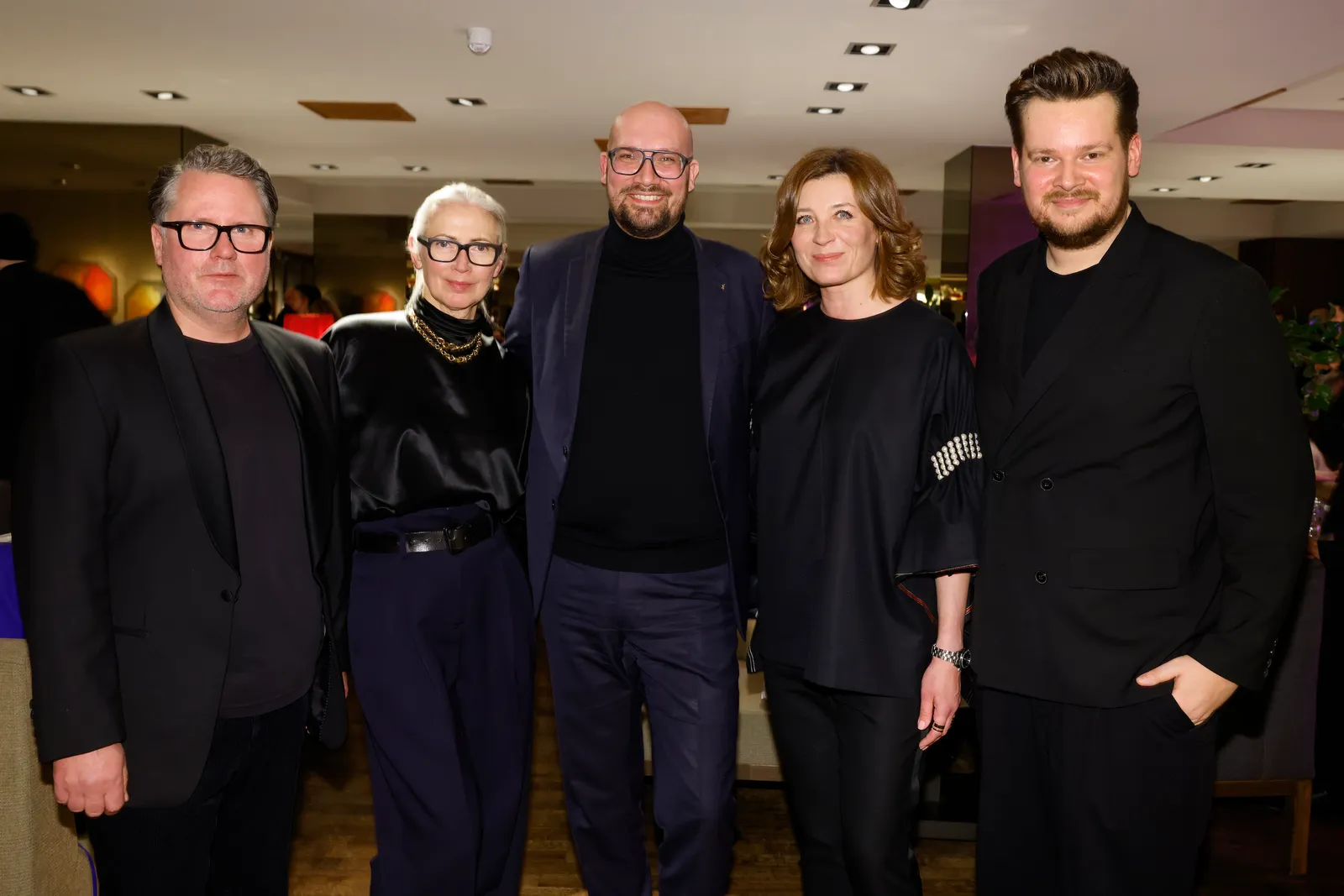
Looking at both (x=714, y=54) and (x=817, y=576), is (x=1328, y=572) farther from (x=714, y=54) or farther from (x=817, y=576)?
(x=714, y=54)

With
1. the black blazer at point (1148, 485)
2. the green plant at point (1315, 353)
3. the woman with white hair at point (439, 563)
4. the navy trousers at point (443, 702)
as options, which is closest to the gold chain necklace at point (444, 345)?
the woman with white hair at point (439, 563)

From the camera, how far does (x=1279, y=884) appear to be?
3074 millimetres

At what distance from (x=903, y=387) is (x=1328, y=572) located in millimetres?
2782

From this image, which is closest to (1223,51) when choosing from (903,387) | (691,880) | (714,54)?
(714,54)

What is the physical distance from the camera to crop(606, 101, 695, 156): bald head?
91.3 inches

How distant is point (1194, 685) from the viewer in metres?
1.77

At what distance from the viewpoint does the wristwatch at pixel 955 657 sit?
1997mm

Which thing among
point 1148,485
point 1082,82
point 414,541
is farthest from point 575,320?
point 1148,485

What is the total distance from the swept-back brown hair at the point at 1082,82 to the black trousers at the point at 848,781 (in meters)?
1.21

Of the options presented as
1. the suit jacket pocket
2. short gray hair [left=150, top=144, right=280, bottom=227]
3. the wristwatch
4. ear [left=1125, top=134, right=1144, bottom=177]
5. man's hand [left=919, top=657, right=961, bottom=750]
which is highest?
ear [left=1125, top=134, right=1144, bottom=177]

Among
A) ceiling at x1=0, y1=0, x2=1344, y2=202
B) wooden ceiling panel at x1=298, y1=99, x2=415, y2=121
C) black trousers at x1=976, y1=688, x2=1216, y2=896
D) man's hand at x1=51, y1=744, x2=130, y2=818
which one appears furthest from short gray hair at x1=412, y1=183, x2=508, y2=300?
wooden ceiling panel at x1=298, y1=99, x2=415, y2=121

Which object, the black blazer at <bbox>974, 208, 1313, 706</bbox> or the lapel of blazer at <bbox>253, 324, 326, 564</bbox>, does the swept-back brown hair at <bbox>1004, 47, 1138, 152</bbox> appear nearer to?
the black blazer at <bbox>974, 208, 1313, 706</bbox>

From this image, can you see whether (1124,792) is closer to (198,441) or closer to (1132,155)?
(1132,155)

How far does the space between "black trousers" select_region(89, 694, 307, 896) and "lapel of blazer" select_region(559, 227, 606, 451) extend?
2.76 ft
